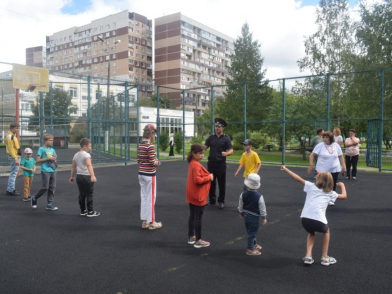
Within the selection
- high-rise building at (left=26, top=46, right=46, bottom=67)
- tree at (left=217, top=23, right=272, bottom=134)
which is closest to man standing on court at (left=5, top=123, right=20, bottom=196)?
tree at (left=217, top=23, right=272, bottom=134)

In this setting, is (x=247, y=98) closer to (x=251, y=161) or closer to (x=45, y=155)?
(x=251, y=161)

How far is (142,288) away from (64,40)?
317 ft

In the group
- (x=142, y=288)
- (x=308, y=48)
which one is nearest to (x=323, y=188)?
(x=142, y=288)

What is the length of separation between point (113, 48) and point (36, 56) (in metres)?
36.3

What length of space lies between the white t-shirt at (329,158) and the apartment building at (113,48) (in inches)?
2629

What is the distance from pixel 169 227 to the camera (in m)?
5.89

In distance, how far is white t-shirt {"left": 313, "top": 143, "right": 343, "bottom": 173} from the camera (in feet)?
A: 23.8

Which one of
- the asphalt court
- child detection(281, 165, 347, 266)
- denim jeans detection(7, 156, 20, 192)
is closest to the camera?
the asphalt court

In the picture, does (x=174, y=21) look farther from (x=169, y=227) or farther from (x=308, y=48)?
(x=169, y=227)

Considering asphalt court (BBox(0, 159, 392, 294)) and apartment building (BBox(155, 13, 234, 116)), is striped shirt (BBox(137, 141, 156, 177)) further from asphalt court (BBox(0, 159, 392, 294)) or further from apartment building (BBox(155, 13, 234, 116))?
apartment building (BBox(155, 13, 234, 116))

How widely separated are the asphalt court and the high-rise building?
331 feet

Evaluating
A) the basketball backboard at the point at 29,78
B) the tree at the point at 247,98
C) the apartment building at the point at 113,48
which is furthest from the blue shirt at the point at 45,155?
the apartment building at the point at 113,48

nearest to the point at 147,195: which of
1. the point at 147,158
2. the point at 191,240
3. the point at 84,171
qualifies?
the point at 147,158

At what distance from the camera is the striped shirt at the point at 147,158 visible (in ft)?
18.3
